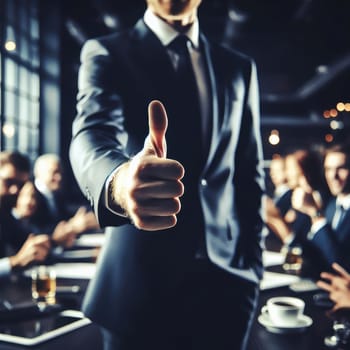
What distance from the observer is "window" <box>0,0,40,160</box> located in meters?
4.38

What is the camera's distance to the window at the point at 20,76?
14.4 feet

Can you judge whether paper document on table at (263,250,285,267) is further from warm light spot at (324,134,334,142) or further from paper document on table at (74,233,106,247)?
warm light spot at (324,134,334,142)

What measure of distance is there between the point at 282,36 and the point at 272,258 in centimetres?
744

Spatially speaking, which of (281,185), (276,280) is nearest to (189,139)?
(276,280)

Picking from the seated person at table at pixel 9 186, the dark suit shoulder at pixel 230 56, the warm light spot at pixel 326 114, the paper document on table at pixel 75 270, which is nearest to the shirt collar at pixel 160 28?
the dark suit shoulder at pixel 230 56

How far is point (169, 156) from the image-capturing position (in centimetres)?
93

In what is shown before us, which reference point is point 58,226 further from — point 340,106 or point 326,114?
point 326,114

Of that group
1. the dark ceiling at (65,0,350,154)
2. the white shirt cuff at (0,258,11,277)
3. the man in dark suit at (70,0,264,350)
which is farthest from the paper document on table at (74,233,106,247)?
the dark ceiling at (65,0,350,154)

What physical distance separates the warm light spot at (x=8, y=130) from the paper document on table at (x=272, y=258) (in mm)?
2922

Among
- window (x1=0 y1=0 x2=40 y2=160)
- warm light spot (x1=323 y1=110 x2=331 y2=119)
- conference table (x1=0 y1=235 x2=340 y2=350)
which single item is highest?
warm light spot (x1=323 y1=110 x2=331 y2=119)

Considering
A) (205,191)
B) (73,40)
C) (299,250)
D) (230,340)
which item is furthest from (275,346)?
(73,40)

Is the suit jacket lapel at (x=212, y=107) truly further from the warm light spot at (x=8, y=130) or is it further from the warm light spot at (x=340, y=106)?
the warm light spot at (x=340, y=106)

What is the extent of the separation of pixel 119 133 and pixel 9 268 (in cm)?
109

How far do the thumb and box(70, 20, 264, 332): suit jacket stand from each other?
25 cm
